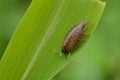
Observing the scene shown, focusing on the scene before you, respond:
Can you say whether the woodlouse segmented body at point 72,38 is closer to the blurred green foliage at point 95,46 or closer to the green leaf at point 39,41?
the green leaf at point 39,41

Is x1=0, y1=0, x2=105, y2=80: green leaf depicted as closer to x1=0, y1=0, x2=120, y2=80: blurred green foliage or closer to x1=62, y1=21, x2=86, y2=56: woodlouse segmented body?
x1=62, y1=21, x2=86, y2=56: woodlouse segmented body

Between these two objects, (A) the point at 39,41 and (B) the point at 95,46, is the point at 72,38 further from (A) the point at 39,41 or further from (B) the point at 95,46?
(B) the point at 95,46

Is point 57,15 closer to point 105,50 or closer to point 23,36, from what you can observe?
point 23,36

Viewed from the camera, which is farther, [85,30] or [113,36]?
[113,36]

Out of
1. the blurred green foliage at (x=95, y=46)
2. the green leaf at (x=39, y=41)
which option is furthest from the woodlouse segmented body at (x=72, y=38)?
the blurred green foliage at (x=95, y=46)

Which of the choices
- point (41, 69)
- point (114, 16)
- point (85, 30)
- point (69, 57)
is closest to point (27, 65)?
point (41, 69)

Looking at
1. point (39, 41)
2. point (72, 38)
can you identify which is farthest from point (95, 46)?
point (39, 41)
